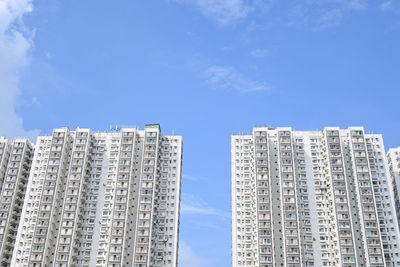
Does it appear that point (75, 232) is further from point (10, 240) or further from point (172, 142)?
point (172, 142)

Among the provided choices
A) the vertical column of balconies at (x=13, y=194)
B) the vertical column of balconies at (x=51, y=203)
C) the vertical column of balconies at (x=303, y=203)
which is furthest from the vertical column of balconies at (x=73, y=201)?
the vertical column of balconies at (x=303, y=203)

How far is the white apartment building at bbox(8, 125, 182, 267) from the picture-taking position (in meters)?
86.1

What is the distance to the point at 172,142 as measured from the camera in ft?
328

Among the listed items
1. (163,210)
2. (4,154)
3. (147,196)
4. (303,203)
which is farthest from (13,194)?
(303,203)

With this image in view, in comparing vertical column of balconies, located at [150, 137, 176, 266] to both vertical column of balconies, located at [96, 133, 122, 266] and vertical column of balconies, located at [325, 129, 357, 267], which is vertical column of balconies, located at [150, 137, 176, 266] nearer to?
vertical column of balconies, located at [96, 133, 122, 266]

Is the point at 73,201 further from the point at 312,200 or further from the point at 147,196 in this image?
the point at 312,200

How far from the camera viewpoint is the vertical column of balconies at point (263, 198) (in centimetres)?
8400

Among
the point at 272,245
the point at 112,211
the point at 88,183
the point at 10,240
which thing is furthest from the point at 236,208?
the point at 10,240

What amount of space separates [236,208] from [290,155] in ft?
50.2

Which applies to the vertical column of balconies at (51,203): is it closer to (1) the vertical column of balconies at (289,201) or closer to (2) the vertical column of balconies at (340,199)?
(1) the vertical column of balconies at (289,201)

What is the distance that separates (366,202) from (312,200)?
9.99 m

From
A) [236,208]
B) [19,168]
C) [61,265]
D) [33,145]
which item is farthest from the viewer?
[33,145]

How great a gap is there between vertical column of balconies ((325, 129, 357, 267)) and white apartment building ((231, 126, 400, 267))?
0.17 meters

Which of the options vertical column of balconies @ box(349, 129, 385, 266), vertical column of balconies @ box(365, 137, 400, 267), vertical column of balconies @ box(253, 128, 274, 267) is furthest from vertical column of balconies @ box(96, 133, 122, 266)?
vertical column of balconies @ box(365, 137, 400, 267)
